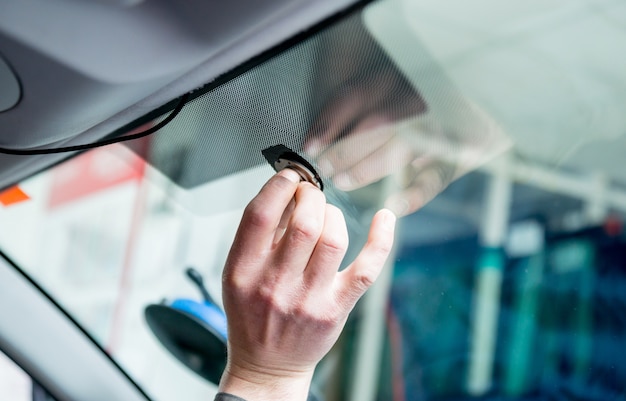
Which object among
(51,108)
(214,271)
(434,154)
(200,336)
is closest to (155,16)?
(51,108)

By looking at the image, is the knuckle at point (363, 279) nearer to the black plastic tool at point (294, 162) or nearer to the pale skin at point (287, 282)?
the pale skin at point (287, 282)

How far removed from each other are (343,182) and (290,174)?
0.27 ft

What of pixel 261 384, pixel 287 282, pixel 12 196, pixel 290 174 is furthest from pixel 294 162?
pixel 12 196

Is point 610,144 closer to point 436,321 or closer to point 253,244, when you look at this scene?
point 436,321

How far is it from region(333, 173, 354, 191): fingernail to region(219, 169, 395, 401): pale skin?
5 cm

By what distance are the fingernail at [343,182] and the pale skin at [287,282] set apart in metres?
0.05

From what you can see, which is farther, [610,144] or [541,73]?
[610,144]

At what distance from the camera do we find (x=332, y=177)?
0.67 meters

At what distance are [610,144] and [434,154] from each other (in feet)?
7.59

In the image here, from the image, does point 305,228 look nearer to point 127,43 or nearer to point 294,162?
point 294,162

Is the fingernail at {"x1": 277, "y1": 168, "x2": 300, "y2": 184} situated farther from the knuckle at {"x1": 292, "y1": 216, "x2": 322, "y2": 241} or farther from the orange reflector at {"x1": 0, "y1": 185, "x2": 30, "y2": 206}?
the orange reflector at {"x1": 0, "y1": 185, "x2": 30, "y2": 206}

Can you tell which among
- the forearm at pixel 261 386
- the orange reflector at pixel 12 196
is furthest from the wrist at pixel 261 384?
the orange reflector at pixel 12 196

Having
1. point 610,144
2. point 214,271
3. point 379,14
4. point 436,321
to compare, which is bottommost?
point 436,321

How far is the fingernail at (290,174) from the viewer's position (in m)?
0.62
